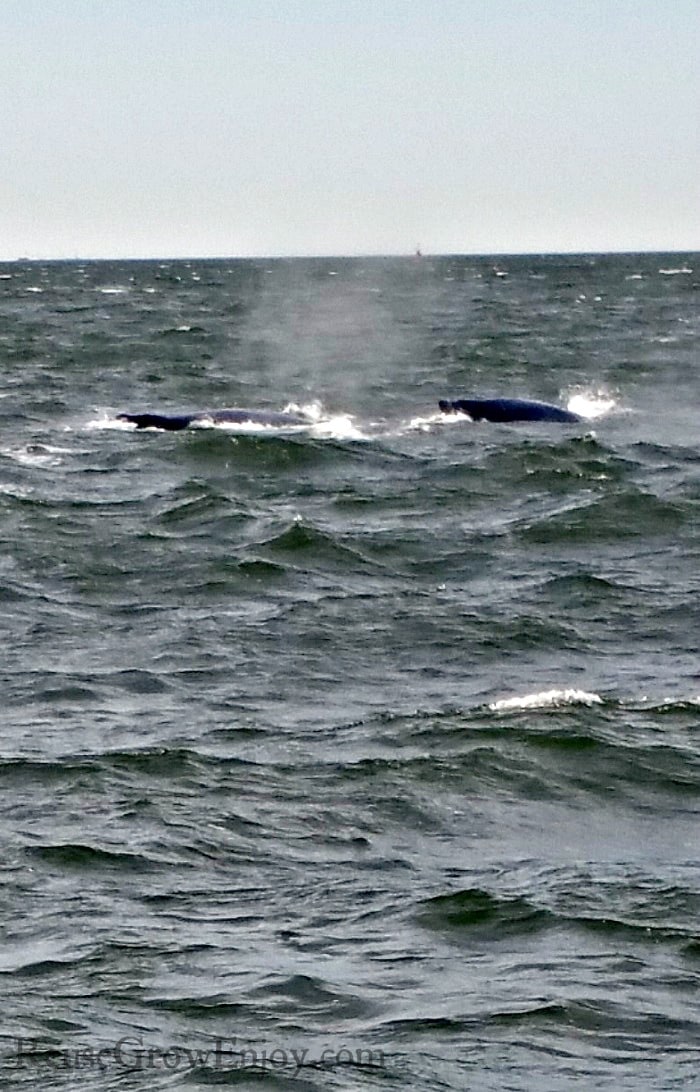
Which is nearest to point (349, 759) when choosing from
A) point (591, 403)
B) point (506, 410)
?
point (506, 410)

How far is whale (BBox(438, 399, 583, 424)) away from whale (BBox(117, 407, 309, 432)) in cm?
344

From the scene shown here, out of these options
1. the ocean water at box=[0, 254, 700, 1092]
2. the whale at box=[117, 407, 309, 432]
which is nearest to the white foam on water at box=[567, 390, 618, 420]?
the ocean water at box=[0, 254, 700, 1092]

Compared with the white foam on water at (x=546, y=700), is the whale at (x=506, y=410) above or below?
above

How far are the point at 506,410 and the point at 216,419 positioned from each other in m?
6.06

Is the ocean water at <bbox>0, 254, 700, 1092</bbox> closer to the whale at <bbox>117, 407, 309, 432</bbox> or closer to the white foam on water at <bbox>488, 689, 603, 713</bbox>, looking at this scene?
the white foam on water at <bbox>488, 689, 603, 713</bbox>

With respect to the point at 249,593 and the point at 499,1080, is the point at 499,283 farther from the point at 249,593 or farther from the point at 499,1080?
the point at 499,1080

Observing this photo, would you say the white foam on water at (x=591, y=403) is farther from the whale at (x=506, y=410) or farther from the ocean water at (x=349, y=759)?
the ocean water at (x=349, y=759)

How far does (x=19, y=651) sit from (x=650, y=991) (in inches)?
414

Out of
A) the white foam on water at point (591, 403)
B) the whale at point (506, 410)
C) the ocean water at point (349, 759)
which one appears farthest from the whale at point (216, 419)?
the white foam on water at point (591, 403)

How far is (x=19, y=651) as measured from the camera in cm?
2144

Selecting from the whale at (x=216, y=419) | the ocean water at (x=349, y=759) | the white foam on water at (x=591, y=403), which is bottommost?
the ocean water at (x=349, y=759)

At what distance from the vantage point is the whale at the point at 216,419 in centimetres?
4069

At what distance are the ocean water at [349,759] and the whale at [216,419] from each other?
54cm

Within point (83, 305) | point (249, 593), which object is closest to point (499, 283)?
point (83, 305)
